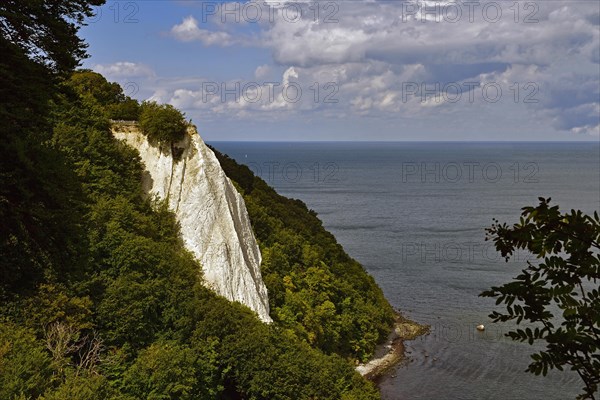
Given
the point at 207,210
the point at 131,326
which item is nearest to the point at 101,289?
the point at 131,326

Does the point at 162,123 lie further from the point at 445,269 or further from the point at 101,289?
the point at 445,269

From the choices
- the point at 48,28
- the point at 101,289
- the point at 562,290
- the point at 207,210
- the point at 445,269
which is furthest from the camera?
the point at 445,269

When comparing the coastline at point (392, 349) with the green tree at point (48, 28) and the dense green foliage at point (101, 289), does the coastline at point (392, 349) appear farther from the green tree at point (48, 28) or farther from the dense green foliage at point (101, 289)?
the green tree at point (48, 28)

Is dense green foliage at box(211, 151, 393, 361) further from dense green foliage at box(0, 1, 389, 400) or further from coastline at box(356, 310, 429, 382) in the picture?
coastline at box(356, 310, 429, 382)

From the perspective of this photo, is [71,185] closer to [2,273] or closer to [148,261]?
[2,273]

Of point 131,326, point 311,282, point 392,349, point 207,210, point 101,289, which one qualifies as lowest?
point 392,349

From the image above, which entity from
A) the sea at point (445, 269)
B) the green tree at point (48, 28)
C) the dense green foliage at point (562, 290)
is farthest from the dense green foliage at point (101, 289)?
the sea at point (445, 269)
